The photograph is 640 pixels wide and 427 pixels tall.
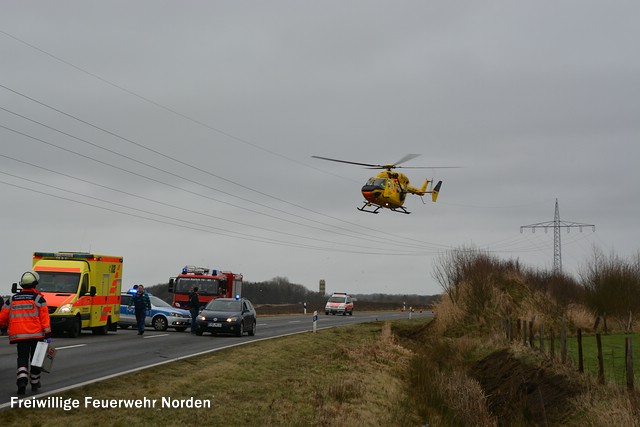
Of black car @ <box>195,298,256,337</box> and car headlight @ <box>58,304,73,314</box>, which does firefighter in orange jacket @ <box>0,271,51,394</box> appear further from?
black car @ <box>195,298,256,337</box>

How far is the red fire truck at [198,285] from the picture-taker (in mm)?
36969

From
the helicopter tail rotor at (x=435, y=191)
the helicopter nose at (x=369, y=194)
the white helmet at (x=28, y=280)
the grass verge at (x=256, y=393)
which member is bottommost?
the grass verge at (x=256, y=393)

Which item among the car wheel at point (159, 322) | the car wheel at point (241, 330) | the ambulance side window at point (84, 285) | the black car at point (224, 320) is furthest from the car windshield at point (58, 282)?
the car wheel at point (159, 322)

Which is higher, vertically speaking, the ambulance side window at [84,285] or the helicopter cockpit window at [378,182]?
the helicopter cockpit window at [378,182]

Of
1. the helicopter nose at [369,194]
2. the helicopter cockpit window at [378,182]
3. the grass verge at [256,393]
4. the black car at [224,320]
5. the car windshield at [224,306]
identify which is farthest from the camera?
the helicopter cockpit window at [378,182]

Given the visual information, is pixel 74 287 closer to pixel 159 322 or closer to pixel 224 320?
pixel 224 320

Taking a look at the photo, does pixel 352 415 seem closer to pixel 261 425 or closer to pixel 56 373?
pixel 261 425

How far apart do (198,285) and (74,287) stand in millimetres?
13308

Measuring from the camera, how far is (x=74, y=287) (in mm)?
24203

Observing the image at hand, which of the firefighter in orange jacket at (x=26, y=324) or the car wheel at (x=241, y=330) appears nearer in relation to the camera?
the firefighter in orange jacket at (x=26, y=324)

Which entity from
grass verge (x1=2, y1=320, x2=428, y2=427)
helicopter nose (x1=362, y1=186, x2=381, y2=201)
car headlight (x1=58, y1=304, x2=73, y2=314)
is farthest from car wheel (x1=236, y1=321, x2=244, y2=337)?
helicopter nose (x1=362, y1=186, x2=381, y2=201)

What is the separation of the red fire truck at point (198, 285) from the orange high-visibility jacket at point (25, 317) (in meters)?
24.6

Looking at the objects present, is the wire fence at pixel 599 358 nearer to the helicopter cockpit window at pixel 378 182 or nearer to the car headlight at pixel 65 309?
the helicopter cockpit window at pixel 378 182

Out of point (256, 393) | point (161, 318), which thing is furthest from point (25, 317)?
point (161, 318)
